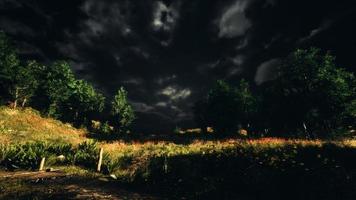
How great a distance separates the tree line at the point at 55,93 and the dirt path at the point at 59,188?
4090 centimetres

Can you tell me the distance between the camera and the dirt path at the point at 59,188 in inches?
446

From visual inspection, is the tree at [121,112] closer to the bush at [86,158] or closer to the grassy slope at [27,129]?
the grassy slope at [27,129]

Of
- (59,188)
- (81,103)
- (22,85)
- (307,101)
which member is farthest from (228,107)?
(59,188)

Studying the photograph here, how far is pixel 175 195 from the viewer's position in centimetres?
1259

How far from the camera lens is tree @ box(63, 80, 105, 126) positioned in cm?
6397

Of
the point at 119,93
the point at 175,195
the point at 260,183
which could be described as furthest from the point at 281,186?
the point at 119,93

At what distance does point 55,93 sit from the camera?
5750cm

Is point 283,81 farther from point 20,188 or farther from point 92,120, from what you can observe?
point 92,120

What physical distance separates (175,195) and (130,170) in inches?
216

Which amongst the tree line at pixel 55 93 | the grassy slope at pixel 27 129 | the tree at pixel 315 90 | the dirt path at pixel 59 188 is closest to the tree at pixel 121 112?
the tree line at pixel 55 93

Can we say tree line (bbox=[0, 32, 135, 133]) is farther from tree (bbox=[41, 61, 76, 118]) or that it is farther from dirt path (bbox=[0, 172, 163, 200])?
dirt path (bbox=[0, 172, 163, 200])

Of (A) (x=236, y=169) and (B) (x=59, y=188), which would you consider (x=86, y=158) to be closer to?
(B) (x=59, y=188)

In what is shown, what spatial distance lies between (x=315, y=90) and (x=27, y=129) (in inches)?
1683

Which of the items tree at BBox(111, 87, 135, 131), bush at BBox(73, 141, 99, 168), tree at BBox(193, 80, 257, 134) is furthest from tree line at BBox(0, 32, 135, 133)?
bush at BBox(73, 141, 99, 168)
